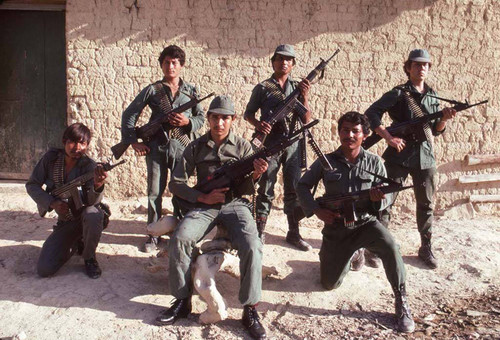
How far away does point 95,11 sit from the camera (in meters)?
6.21

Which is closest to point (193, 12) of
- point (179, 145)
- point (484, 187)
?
point (179, 145)

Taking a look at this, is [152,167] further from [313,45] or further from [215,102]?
[313,45]

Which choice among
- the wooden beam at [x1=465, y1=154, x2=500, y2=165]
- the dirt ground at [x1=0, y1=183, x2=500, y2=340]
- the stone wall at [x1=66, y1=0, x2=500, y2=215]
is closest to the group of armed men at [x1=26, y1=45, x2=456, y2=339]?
the dirt ground at [x1=0, y1=183, x2=500, y2=340]

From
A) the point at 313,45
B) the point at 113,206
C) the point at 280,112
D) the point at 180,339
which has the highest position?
the point at 313,45

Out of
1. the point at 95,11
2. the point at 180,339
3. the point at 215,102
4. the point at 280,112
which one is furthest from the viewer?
the point at 95,11

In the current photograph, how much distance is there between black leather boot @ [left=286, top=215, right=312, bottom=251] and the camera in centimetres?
532

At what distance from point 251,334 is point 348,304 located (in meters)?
0.95

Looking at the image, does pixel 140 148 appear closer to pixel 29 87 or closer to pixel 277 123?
pixel 277 123

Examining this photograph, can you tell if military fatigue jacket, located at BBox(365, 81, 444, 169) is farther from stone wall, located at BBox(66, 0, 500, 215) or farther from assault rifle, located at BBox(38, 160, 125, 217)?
assault rifle, located at BBox(38, 160, 125, 217)

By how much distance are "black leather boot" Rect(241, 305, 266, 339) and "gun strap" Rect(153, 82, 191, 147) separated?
192 cm

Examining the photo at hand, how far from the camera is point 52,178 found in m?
4.68

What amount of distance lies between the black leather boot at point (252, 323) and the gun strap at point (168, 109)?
6.31 feet

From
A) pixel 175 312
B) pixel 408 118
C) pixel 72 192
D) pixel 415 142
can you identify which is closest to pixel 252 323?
pixel 175 312

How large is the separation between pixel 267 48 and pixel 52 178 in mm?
3023
